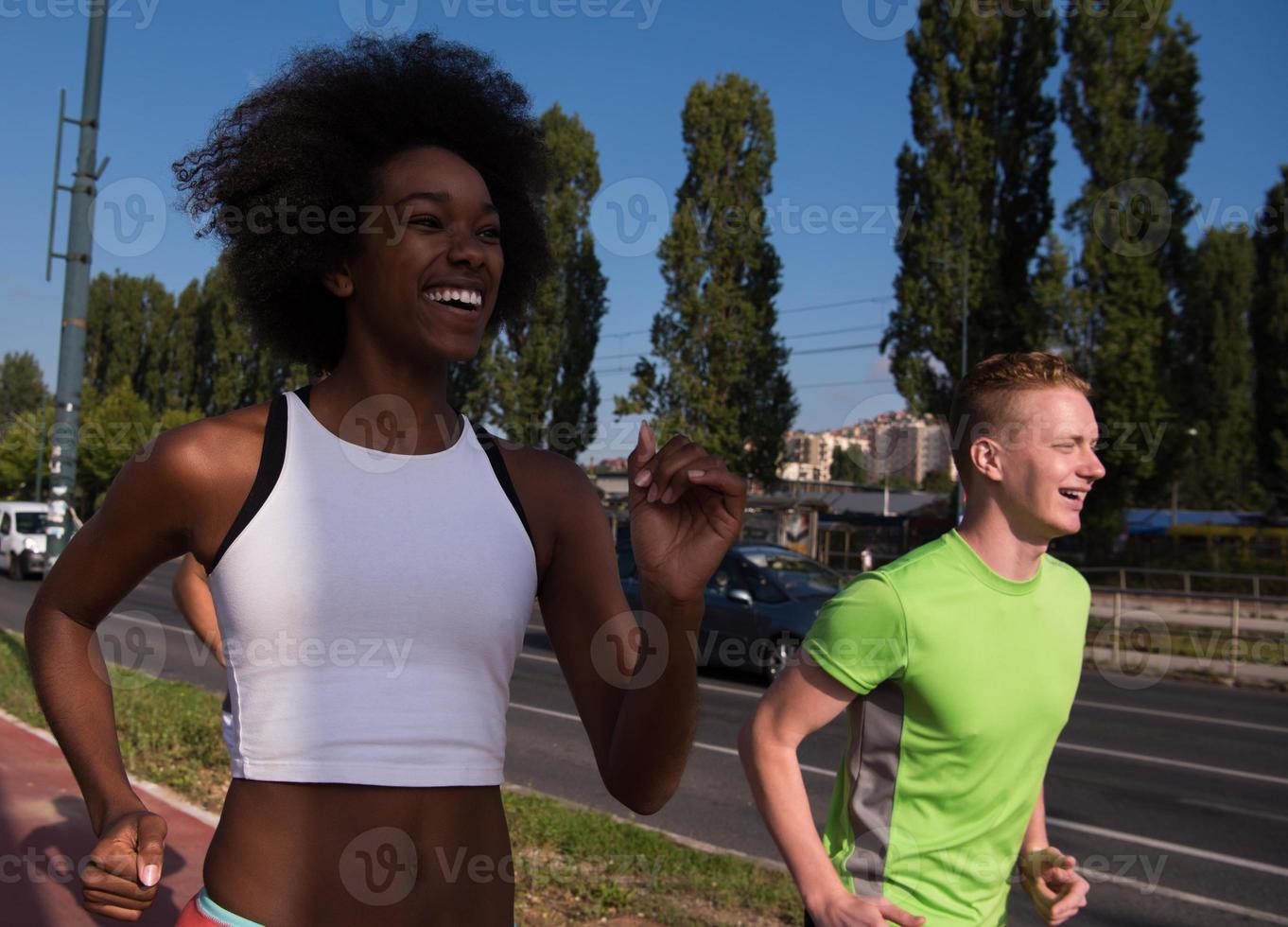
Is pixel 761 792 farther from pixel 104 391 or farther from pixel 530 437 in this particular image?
pixel 104 391

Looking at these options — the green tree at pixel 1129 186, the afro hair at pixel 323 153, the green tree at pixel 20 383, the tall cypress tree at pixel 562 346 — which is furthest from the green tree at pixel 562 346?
the green tree at pixel 20 383

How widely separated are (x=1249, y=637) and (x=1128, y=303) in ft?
33.6

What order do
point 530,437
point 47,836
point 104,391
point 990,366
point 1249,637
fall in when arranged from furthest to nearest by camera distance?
point 104,391
point 530,437
point 1249,637
point 47,836
point 990,366

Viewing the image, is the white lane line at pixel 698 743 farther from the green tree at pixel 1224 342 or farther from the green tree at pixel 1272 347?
the green tree at pixel 1224 342

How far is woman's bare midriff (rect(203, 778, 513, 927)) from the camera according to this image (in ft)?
5.24

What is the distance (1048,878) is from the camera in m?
2.51

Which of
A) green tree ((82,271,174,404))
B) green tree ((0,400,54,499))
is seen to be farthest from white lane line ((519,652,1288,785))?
green tree ((82,271,174,404))

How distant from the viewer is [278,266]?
2242mm

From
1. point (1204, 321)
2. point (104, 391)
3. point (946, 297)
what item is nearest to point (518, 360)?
point (946, 297)

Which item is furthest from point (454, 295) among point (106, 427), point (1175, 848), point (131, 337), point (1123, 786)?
point (131, 337)

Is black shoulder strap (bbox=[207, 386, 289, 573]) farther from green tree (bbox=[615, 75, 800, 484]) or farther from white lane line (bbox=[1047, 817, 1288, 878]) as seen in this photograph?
green tree (bbox=[615, 75, 800, 484])

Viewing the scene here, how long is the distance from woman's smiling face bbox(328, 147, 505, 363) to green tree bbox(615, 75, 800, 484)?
1153 inches

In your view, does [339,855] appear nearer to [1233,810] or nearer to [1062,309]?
[1233,810]

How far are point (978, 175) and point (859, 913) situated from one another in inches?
1015
